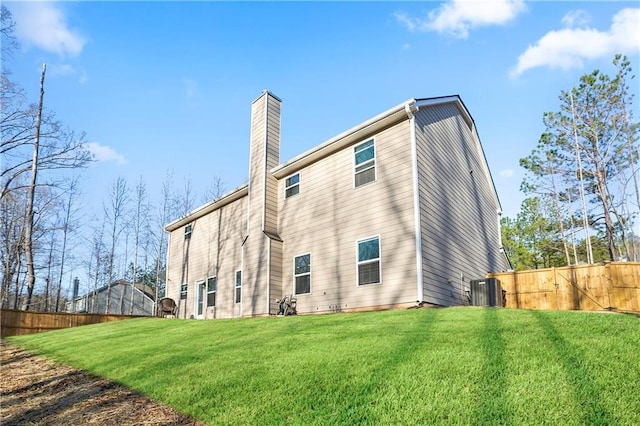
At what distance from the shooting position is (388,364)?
435 centimetres

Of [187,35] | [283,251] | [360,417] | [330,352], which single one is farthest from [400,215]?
[187,35]

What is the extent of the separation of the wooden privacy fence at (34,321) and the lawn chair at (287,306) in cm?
951

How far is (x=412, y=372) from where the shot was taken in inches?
159

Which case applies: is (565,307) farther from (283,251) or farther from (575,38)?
(575,38)

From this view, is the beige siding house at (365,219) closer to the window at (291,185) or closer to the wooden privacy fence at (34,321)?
the window at (291,185)

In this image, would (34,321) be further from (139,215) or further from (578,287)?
(578,287)

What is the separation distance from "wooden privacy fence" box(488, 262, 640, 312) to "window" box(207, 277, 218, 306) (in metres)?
9.85

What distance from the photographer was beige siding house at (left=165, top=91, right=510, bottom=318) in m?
9.96

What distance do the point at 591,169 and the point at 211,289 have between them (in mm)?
20463

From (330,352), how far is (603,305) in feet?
29.2

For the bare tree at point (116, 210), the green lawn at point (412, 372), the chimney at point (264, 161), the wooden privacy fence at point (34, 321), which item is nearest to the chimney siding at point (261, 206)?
the chimney at point (264, 161)

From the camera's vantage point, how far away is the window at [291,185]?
43.0 feet

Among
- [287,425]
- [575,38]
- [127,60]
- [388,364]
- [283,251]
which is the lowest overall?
[287,425]

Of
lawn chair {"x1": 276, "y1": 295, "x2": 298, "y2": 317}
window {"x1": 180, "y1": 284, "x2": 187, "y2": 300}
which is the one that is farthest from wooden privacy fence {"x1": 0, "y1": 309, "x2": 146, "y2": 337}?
lawn chair {"x1": 276, "y1": 295, "x2": 298, "y2": 317}
